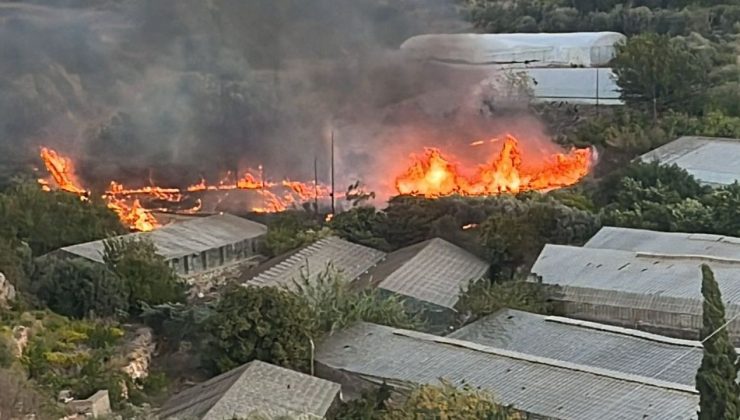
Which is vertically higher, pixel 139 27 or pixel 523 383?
pixel 139 27

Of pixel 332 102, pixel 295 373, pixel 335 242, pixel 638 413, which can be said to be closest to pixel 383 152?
pixel 332 102

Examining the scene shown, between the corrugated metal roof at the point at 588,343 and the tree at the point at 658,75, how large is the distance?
17.2m

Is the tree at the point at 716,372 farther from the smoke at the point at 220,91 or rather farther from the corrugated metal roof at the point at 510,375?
the smoke at the point at 220,91

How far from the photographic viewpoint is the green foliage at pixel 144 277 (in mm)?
19891

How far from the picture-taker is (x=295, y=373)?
15.5 meters

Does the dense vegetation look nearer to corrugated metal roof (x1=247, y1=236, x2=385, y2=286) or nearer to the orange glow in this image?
corrugated metal roof (x1=247, y1=236, x2=385, y2=286)

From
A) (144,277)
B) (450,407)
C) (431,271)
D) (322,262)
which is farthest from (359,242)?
(450,407)

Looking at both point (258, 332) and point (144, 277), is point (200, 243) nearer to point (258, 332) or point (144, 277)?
point (144, 277)

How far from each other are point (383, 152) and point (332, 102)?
84.1 inches

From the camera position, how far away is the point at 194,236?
23.8 m

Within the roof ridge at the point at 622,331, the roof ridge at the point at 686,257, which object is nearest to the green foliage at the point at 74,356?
the roof ridge at the point at 622,331

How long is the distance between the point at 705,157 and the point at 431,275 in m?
10.2

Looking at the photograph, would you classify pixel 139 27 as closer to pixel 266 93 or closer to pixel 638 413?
pixel 266 93

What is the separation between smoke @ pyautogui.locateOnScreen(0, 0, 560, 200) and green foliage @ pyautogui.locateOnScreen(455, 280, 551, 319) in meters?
9.45
